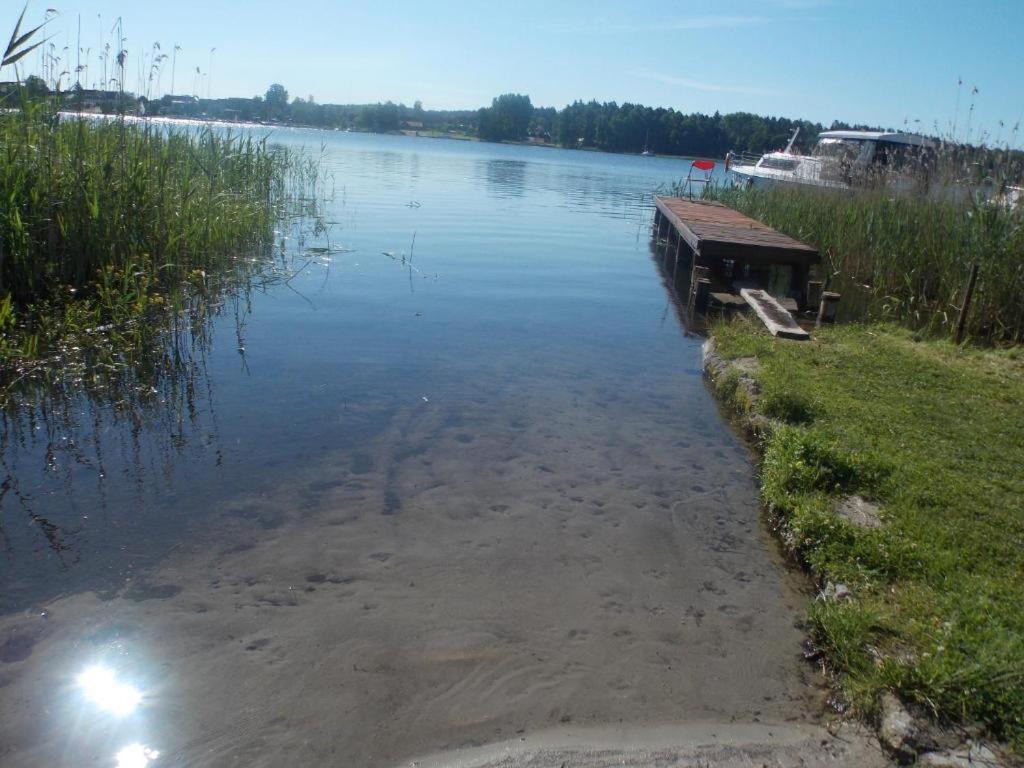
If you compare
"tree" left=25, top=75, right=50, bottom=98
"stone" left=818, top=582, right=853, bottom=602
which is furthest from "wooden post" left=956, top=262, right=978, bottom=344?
"tree" left=25, top=75, right=50, bottom=98

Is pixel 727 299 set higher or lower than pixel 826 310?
lower

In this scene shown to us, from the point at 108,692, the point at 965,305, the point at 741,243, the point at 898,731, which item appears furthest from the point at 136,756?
the point at 741,243

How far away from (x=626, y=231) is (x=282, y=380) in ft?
53.6

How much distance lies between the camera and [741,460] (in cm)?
639

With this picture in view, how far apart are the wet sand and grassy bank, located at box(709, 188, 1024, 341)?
18.0ft

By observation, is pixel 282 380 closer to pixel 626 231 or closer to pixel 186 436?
pixel 186 436

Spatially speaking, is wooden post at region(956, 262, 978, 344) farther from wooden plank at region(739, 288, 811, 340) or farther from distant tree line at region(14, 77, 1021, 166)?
distant tree line at region(14, 77, 1021, 166)

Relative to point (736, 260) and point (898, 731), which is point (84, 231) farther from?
point (736, 260)

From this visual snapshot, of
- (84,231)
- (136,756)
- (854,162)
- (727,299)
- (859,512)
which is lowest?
(136,756)

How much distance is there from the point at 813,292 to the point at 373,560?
8.93m

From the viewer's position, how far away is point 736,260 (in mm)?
13352

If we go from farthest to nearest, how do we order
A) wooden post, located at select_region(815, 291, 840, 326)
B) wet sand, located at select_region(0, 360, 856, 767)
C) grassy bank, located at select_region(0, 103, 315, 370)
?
wooden post, located at select_region(815, 291, 840, 326), grassy bank, located at select_region(0, 103, 315, 370), wet sand, located at select_region(0, 360, 856, 767)

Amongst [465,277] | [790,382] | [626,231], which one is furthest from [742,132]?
[790,382]

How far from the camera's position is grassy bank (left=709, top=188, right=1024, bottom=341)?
9672 millimetres
